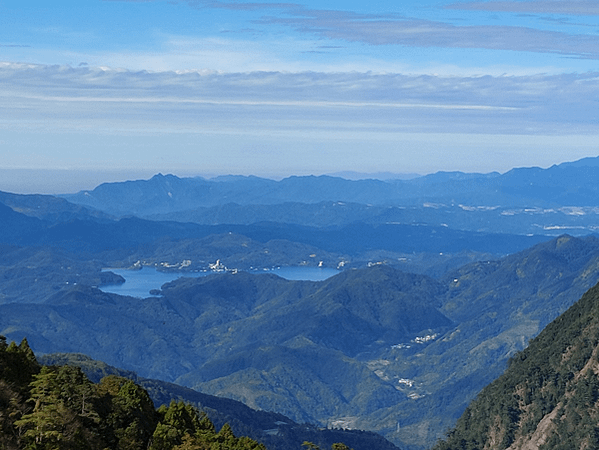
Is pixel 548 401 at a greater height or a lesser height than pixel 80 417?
lesser

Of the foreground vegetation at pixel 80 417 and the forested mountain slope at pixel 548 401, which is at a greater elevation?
the foreground vegetation at pixel 80 417

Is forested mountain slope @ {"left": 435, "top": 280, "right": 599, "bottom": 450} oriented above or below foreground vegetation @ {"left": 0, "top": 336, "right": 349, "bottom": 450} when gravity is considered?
below

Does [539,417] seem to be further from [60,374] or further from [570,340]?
[60,374]

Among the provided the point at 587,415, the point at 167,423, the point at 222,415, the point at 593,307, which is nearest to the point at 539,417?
the point at 587,415

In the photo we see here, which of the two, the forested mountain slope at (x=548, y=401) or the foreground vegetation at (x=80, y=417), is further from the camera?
the forested mountain slope at (x=548, y=401)

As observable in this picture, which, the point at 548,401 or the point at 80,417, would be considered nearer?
the point at 80,417

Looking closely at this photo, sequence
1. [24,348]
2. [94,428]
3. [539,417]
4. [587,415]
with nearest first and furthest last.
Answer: [94,428] < [24,348] < [587,415] < [539,417]

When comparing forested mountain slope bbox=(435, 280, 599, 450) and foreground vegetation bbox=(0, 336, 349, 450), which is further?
forested mountain slope bbox=(435, 280, 599, 450)

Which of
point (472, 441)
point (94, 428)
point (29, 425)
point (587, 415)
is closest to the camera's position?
point (29, 425)
